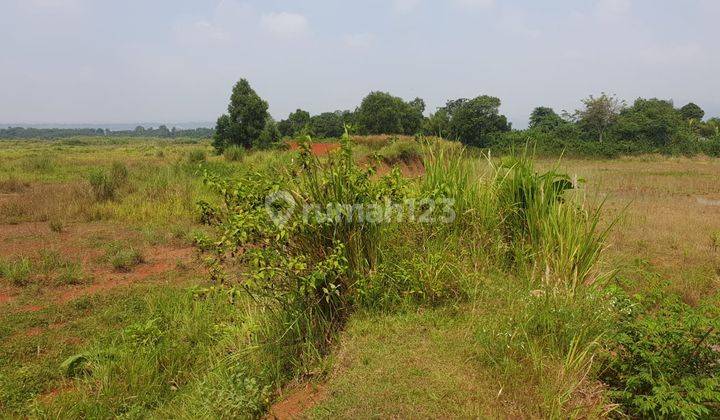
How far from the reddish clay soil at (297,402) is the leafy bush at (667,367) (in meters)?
1.59

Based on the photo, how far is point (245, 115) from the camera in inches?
1170

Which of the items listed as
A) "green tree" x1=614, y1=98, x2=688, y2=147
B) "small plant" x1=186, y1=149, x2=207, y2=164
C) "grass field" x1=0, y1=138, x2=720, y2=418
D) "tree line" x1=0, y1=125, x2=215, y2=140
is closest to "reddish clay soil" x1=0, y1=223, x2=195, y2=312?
"grass field" x1=0, y1=138, x2=720, y2=418

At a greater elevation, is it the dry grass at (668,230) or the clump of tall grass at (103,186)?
the clump of tall grass at (103,186)

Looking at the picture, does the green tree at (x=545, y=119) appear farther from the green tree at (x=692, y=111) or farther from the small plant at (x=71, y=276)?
Result: the small plant at (x=71, y=276)

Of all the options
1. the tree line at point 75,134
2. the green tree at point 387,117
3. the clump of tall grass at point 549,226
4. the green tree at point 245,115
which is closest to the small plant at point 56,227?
the clump of tall grass at point 549,226

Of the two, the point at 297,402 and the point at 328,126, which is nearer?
the point at 297,402

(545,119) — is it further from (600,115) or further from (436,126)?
(436,126)

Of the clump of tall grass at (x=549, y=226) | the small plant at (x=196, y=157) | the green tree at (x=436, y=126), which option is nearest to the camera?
the clump of tall grass at (x=549, y=226)

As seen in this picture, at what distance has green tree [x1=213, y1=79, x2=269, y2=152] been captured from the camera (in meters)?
29.5

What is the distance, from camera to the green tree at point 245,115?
29547 mm

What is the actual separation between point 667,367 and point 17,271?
21.0ft

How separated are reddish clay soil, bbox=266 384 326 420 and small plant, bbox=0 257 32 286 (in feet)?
14.1

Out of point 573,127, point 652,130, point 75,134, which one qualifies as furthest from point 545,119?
point 75,134

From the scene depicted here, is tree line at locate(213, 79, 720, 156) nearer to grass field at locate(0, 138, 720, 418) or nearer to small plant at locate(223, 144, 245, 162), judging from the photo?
small plant at locate(223, 144, 245, 162)
